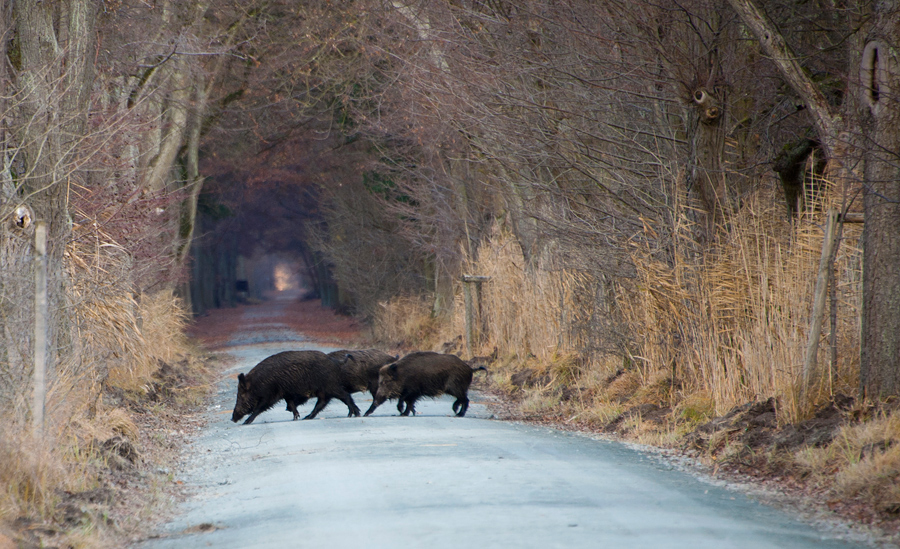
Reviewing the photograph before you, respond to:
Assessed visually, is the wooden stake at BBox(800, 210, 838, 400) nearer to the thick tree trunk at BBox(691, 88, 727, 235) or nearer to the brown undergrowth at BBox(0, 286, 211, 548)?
the thick tree trunk at BBox(691, 88, 727, 235)

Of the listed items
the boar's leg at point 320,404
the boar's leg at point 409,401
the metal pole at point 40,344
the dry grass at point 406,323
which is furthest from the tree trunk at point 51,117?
the dry grass at point 406,323

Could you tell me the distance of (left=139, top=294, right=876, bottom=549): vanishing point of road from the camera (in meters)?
5.99

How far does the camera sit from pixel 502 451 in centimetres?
942

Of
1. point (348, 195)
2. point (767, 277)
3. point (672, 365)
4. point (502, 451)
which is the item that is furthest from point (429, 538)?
point (348, 195)

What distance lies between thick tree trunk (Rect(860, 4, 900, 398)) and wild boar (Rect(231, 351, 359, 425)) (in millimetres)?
6847

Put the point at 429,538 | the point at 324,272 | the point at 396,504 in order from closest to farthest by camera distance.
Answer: the point at 429,538 → the point at 396,504 → the point at 324,272

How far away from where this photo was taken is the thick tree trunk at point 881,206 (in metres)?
8.26

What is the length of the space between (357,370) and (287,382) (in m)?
1.04

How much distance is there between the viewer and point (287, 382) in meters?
13.0

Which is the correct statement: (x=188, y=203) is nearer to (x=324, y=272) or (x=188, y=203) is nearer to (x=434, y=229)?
(x=434, y=229)

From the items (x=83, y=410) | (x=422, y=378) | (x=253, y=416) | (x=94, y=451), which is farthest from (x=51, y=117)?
(x=422, y=378)

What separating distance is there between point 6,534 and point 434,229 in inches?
945

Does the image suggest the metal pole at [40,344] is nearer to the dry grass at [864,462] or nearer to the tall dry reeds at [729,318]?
the dry grass at [864,462]

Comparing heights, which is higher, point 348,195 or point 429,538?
point 348,195
